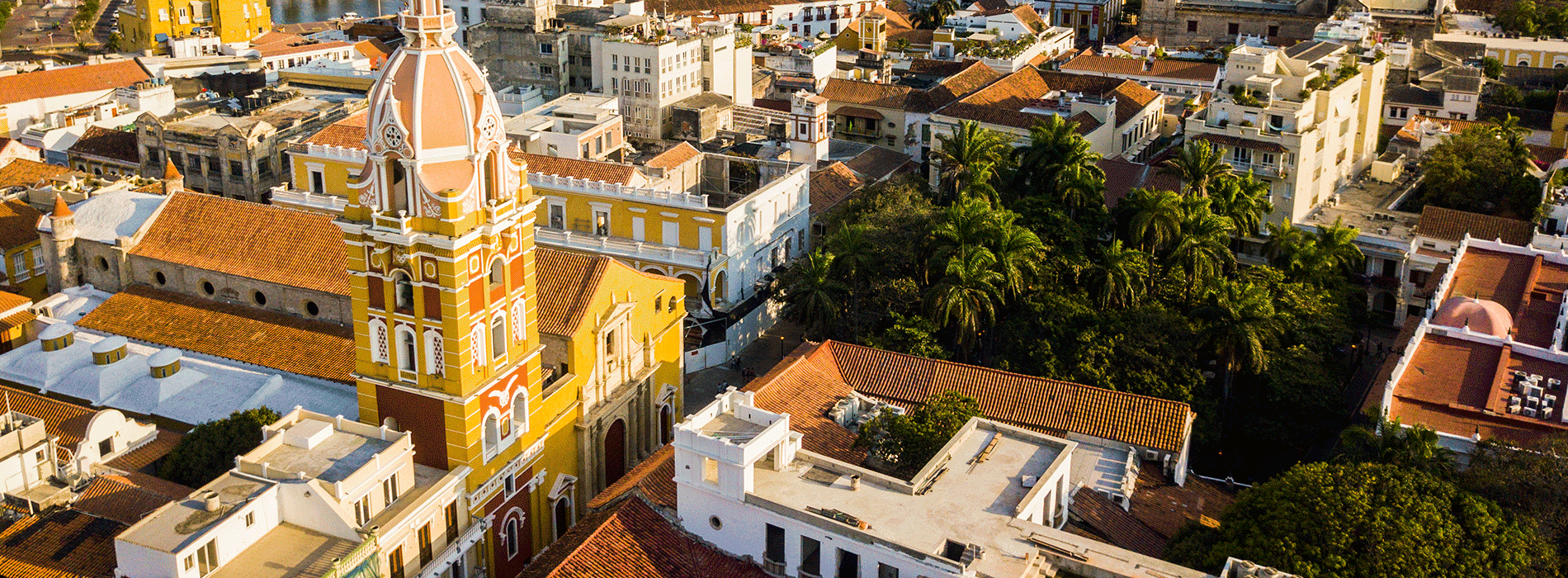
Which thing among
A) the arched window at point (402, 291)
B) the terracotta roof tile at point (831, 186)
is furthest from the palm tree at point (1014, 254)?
the arched window at point (402, 291)

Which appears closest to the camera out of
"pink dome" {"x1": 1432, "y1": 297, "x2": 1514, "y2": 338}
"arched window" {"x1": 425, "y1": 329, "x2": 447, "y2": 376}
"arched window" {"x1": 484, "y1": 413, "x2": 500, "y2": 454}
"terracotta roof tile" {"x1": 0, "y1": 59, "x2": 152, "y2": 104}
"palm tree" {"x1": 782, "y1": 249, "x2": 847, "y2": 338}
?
"arched window" {"x1": 425, "y1": 329, "x2": 447, "y2": 376}

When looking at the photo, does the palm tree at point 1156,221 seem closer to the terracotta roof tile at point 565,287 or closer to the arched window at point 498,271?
the terracotta roof tile at point 565,287

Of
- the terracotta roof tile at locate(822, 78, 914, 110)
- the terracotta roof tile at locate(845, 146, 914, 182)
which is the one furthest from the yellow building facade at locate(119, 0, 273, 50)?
the terracotta roof tile at locate(845, 146, 914, 182)

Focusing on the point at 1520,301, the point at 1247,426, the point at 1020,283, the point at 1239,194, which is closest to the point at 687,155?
the point at 1020,283

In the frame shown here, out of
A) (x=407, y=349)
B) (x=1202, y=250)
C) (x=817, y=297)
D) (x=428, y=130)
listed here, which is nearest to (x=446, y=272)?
(x=407, y=349)

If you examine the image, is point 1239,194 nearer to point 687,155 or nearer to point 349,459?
point 687,155

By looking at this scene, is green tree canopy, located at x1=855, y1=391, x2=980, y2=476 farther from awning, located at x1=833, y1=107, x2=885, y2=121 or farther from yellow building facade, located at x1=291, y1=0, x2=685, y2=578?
awning, located at x1=833, y1=107, x2=885, y2=121
